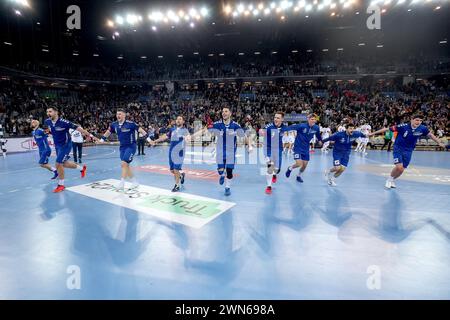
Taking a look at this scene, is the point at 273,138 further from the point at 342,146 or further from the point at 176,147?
the point at 176,147

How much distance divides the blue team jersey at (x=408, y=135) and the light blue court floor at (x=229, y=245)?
1.36 meters

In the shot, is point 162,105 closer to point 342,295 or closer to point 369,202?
point 369,202

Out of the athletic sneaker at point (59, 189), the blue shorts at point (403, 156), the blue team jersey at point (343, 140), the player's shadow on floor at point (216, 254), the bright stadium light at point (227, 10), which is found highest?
the bright stadium light at point (227, 10)

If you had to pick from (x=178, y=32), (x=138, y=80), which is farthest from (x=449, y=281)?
(x=138, y=80)

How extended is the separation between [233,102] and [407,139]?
28.1m

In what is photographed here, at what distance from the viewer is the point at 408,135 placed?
695 centimetres

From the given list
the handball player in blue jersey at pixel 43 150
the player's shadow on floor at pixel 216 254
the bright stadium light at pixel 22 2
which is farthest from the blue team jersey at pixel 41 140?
the bright stadium light at pixel 22 2

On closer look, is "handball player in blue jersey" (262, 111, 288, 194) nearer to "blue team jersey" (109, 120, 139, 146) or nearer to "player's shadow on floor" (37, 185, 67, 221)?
"blue team jersey" (109, 120, 139, 146)

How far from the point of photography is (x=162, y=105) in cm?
3503

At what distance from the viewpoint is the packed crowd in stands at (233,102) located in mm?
26359

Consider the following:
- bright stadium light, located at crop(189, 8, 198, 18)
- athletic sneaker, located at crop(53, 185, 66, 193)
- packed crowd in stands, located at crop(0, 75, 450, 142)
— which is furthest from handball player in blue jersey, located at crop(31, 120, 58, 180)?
bright stadium light, located at crop(189, 8, 198, 18)

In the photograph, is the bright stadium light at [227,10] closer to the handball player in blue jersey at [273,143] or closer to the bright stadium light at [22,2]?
the bright stadium light at [22,2]

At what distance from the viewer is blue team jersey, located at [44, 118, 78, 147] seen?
23.4ft
